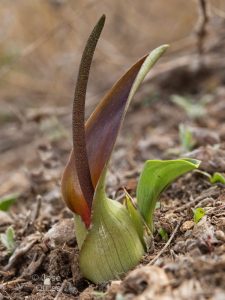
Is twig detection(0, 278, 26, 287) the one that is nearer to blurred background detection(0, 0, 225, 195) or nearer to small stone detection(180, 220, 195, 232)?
small stone detection(180, 220, 195, 232)

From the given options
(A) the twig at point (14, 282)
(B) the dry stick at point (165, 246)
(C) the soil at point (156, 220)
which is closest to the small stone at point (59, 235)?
(C) the soil at point (156, 220)

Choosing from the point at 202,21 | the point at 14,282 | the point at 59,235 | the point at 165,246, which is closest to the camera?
the point at 165,246

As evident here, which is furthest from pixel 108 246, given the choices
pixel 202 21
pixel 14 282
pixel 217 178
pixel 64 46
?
pixel 64 46

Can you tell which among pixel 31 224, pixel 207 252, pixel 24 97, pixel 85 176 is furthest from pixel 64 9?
pixel 207 252

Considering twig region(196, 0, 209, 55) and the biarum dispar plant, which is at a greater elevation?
twig region(196, 0, 209, 55)

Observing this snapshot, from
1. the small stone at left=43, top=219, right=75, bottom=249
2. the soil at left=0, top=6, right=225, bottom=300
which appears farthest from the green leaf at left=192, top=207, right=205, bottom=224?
the small stone at left=43, top=219, right=75, bottom=249

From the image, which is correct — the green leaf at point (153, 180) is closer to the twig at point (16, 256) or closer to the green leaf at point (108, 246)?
the green leaf at point (108, 246)

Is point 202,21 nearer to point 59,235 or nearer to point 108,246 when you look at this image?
point 59,235
